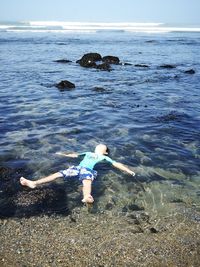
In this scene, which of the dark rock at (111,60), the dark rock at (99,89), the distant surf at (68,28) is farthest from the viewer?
the distant surf at (68,28)

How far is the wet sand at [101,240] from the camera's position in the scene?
5.90 m

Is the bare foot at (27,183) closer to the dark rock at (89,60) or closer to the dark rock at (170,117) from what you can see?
the dark rock at (170,117)

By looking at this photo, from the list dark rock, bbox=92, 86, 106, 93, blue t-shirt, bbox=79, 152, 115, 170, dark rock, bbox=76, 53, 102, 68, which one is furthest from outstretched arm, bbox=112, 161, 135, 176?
dark rock, bbox=76, 53, 102, 68

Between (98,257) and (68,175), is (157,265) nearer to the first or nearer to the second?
(98,257)

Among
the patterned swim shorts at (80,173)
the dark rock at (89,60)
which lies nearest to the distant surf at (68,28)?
the dark rock at (89,60)

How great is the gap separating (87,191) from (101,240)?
1614mm

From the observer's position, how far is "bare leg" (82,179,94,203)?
758cm

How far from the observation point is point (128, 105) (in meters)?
15.8

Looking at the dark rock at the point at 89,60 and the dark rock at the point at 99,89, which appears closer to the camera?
the dark rock at the point at 99,89

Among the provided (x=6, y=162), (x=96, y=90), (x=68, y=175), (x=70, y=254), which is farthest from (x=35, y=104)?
(x=70, y=254)

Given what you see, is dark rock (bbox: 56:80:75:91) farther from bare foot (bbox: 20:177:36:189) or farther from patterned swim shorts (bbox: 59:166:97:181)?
bare foot (bbox: 20:177:36:189)

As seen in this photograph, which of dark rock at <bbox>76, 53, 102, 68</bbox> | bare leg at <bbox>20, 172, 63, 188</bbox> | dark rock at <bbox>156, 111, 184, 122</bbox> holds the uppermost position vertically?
bare leg at <bbox>20, 172, 63, 188</bbox>

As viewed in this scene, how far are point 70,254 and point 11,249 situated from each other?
1.04 m

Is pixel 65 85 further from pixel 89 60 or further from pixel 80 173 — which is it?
pixel 80 173
